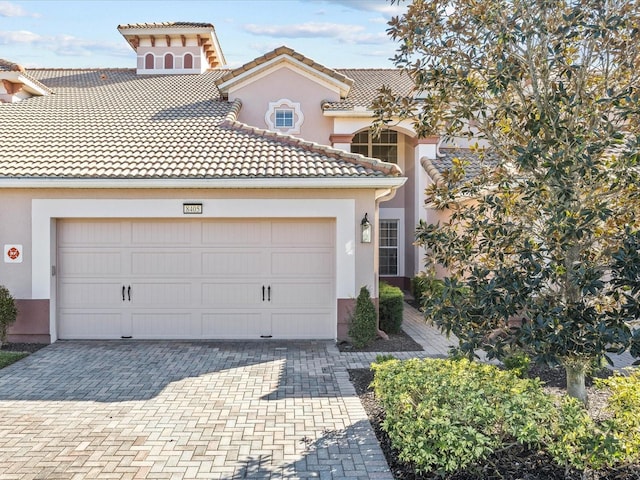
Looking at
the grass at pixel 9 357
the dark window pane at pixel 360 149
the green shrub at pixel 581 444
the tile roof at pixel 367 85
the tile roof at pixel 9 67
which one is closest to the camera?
the green shrub at pixel 581 444

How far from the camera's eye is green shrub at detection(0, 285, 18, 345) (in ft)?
31.7

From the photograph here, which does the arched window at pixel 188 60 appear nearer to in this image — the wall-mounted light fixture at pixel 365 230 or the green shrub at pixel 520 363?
the wall-mounted light fixture at pixel 365 230

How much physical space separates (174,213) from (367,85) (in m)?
11.8

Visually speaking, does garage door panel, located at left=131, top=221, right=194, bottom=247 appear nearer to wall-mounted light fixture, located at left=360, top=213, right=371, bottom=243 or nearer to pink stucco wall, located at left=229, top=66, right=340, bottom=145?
wall-mounted light fixture, located at left=360, top=213, right=371, bottom=243

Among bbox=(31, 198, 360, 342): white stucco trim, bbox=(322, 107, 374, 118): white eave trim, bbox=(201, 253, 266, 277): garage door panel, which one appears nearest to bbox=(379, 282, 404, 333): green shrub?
bbox=(31, 198, 360, 342): white stucco trim

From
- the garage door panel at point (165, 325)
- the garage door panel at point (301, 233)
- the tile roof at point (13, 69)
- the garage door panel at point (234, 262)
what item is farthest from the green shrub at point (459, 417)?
the tile roof at point (13, 69)

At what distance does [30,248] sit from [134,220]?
82.5 inches

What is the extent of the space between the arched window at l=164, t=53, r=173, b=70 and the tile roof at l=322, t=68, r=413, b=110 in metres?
7.35

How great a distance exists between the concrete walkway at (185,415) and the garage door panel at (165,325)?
2.23 feet

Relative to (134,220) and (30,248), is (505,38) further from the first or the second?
(30,248)

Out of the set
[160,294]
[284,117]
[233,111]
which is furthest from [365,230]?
[284,117]

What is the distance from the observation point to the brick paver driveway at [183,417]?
5121mm

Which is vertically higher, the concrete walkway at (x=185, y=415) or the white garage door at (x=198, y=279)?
the white garage door at (x=198, y=279)

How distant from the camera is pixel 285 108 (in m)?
17.0
